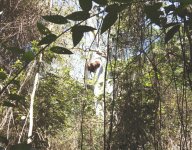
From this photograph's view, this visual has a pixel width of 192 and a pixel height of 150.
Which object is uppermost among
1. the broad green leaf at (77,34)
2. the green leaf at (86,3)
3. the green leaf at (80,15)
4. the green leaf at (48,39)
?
the green leaf at (86,3)

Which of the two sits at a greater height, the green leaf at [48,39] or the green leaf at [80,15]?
the green leaf at [80,15]

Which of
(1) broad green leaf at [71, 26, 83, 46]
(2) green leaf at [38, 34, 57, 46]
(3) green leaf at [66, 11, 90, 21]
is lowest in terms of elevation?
(2) green leaf at [38, 34, 57, 46]

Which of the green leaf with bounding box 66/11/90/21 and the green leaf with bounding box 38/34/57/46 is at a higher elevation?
the green leaf with bounding box 66/11/90/21

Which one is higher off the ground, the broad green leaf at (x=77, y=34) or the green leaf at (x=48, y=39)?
the broad green leaf at (x=77, y=34)

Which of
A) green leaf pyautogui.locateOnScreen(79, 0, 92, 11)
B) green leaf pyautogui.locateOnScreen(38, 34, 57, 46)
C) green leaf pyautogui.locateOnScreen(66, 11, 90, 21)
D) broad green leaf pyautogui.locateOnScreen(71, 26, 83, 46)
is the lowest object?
green leaf pyautogui.locateOnScreen(38, 34, 57, 46)

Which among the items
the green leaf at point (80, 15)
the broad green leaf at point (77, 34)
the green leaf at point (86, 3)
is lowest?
the broad green leaf at point (77, 34)

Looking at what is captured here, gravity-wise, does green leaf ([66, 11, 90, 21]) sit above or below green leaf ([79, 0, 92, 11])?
below

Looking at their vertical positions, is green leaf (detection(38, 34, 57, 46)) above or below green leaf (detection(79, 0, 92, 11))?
below

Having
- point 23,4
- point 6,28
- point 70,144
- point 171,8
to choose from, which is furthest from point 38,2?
point 171,8

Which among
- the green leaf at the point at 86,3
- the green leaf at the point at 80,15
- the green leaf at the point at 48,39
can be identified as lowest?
the green leaf at the point at 48,39

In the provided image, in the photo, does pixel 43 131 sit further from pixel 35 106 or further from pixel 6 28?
pixel 6 28

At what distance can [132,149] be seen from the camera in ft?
11.0

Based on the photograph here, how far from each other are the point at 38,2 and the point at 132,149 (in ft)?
7.12

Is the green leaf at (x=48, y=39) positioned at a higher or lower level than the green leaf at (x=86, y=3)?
lower
